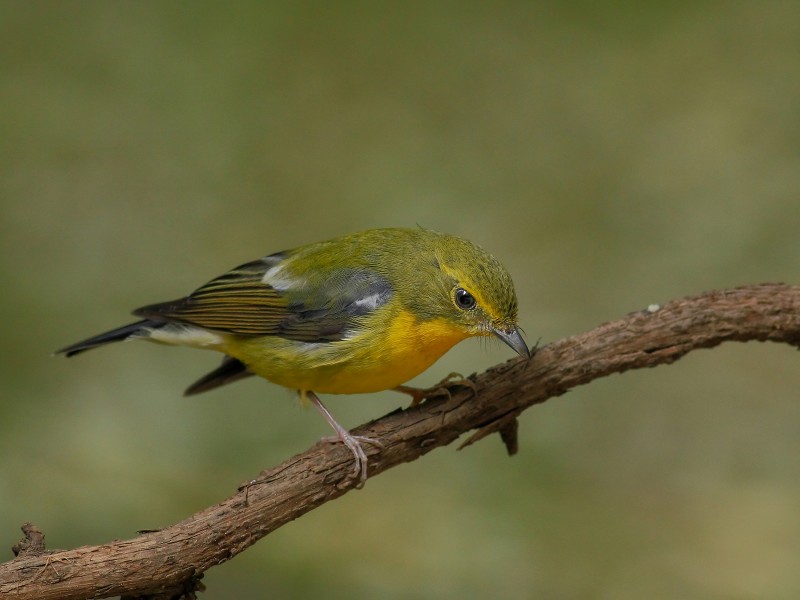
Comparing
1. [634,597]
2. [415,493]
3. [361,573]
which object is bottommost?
[634,597]

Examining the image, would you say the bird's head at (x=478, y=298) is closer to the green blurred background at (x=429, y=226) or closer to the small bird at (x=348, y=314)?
the small bird at (x=348, y=314)

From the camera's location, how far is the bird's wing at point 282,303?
Answer: 4.35 m

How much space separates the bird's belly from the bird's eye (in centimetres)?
11

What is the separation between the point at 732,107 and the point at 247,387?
4722 millimetres

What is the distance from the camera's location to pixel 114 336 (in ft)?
15.2

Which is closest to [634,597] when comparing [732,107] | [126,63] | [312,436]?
[312,436]

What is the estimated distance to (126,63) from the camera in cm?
886

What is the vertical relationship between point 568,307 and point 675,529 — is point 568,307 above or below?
above

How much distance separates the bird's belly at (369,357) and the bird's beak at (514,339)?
17 cm

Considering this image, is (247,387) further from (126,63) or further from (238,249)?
(126,63)

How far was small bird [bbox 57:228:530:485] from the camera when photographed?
4.16 metres

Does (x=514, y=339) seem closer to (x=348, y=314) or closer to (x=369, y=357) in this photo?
(x=369, y=357)

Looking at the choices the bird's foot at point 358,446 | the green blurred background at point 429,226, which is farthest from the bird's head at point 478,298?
the green blurred background at point 429,226

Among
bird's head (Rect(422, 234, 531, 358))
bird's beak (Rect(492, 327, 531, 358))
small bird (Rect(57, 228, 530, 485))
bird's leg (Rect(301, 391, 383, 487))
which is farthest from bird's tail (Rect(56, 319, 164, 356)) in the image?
bird's beak (Rect(492, 327, 531, 358))
